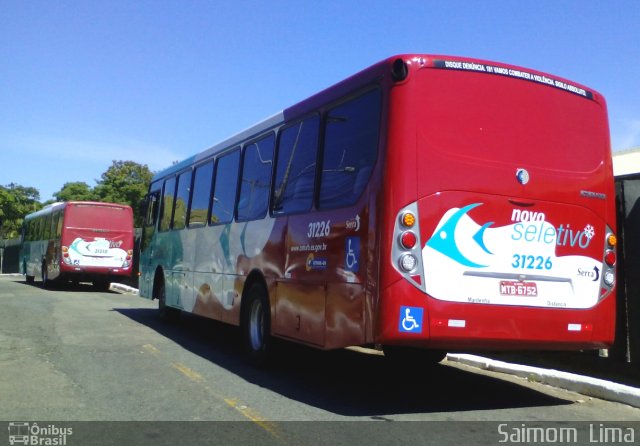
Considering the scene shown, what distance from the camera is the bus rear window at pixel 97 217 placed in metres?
21.9

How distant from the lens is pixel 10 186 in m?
67.2

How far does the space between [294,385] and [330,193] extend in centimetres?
225

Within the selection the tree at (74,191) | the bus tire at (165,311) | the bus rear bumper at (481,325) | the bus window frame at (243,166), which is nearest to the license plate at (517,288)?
the bus rear bumper at (481,325)

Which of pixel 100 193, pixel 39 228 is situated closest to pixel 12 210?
pixel 100 193

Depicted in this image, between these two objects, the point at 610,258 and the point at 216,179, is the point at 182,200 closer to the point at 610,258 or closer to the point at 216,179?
the point at 216,179

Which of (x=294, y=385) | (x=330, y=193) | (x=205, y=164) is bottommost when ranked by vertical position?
(x=294, y=385)

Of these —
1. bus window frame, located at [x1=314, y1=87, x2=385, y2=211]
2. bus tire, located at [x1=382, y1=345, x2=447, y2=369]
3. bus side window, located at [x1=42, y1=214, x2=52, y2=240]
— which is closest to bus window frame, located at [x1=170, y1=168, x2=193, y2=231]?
bus tire, located at [x1=382, y1=345, x2=447, y2=369]

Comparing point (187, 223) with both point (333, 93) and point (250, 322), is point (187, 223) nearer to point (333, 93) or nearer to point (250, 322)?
point (250, 322)

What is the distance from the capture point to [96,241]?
22.0m

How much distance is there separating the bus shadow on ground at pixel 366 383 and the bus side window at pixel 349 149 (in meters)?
2.02

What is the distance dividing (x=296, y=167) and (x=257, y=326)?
2244mm

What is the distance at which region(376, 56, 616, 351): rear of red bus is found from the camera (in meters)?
5.57

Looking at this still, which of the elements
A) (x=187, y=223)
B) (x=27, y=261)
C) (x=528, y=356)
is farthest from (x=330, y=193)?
(x=27, y=261)

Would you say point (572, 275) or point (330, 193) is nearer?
point (572, 275)
